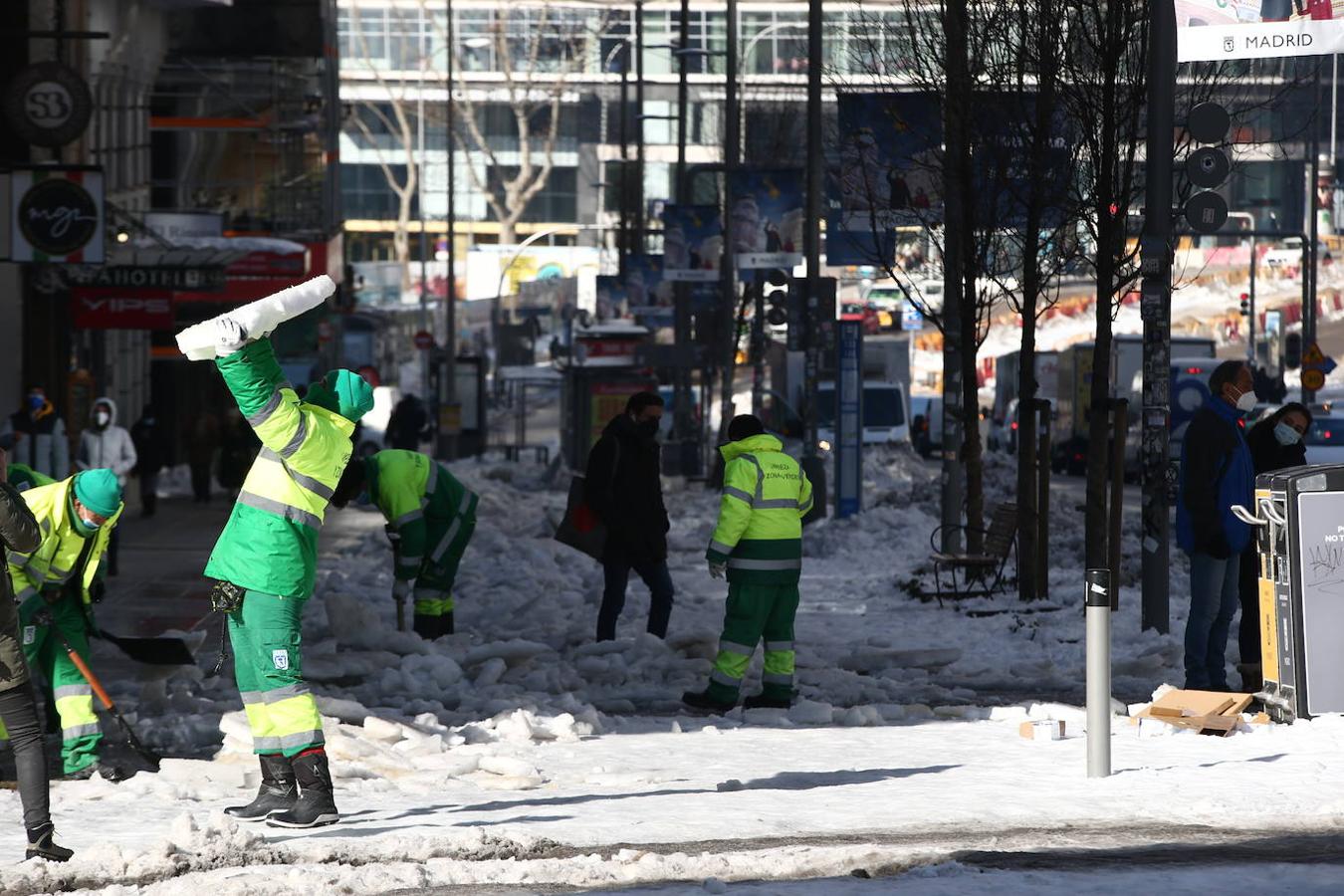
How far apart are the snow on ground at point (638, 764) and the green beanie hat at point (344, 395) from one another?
146cm

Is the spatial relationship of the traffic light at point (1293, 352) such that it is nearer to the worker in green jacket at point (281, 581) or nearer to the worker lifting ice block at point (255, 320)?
the worker in green jacket at point (281, 581)

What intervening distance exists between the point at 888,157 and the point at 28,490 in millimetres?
11758

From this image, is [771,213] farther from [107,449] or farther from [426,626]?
[426,626]

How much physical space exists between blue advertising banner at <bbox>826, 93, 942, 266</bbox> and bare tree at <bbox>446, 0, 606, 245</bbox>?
281ft

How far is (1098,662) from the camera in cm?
938

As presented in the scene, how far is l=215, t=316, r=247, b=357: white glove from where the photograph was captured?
7.94 meters

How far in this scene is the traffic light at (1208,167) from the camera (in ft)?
47.5

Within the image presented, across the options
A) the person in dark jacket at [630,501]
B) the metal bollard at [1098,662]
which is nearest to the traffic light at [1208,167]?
the person in dark jacket at [630,501]

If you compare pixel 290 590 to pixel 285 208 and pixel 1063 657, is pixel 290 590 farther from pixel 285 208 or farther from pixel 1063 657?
pixel 285 208

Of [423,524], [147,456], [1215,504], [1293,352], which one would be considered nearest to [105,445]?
[147,456]

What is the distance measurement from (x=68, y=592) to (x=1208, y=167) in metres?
7.76

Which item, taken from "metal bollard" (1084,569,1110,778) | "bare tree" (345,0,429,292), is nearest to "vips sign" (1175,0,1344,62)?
"metal bollard" (1084,569,1110,778)

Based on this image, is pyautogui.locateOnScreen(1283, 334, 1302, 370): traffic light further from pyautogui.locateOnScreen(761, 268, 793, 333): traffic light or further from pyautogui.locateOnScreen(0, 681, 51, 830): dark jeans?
pyautogui.locateOnScreen(0, 681, 51, 830): dark jeans

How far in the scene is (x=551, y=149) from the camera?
4392 inches
